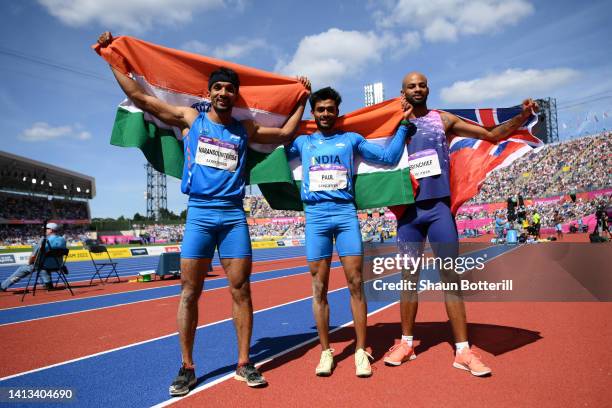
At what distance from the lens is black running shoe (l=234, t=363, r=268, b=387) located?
3002 millimetres

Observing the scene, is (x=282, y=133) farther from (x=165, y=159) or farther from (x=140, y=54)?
(x=140, y=54)

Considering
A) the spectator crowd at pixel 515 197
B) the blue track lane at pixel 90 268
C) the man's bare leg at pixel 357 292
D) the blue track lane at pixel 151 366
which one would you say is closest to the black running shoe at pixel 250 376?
the blue track lane at pixel 151 366

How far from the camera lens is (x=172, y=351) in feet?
13.7

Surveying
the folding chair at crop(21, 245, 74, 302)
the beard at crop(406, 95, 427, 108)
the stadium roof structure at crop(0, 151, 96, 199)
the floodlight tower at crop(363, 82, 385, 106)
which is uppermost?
the floodlight tower at crop(363, 82, 385, 106)

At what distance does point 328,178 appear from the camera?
11.3ft

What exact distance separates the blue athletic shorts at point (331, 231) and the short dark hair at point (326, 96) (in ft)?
3.11

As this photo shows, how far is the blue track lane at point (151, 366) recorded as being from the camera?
3.00 metres

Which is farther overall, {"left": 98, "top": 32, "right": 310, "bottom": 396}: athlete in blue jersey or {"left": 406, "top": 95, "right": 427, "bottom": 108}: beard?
{"left": 406, "top": 95, "right": 427, "bottom": 108}: beard

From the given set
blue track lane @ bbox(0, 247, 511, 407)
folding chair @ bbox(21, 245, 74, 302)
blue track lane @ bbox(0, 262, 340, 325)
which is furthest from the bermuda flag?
folding chair @ bbox(21, 245, 74, 302)

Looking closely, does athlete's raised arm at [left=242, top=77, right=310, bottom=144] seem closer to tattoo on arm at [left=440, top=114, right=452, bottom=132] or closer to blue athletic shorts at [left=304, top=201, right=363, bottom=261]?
blue athletic shorts at [left=304, top=201, right=363, bottom=261]

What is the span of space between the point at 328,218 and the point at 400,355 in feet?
4.53

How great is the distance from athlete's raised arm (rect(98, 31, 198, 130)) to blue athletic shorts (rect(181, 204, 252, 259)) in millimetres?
839

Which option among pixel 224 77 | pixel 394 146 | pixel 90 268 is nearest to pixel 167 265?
pixel 90 268

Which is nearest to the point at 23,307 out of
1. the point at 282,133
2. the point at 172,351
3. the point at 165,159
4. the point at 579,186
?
the point at 172,351
